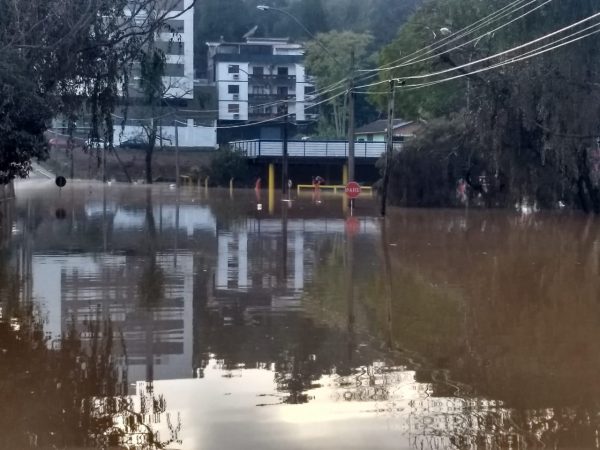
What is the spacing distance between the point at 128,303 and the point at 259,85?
283 ft

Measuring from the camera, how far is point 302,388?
993 centimetres

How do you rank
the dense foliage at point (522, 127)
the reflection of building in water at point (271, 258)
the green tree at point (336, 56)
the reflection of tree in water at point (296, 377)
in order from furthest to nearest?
1. the green tree at point (336, 56)
2. the dense foliage at point (522, 127)
3. the reflection of building in water at point (271, 258)
4. the reflection of tree in water at point (296, 377)

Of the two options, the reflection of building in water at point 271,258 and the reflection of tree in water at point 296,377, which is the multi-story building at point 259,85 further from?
the reflection of tree in water at point 296,377

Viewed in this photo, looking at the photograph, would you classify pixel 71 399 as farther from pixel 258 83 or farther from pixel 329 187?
pixel 258 83

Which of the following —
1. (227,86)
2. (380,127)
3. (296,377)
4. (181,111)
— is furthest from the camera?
(227,86)

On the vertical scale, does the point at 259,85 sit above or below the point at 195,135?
above

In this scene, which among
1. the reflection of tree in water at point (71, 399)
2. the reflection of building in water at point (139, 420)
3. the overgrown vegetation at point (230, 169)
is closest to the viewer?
the reflection of building in water at point (139, 420)

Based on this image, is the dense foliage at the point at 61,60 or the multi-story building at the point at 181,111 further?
the multi-story building at the point at 181,111

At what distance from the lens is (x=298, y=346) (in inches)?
472

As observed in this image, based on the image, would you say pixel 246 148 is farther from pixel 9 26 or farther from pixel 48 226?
pixel 9 26

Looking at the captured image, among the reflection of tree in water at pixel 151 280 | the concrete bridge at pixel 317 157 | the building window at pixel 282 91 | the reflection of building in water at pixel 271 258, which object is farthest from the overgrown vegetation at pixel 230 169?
the reflection of tree in water at pixel 151 280

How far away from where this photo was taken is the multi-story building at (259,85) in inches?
3900

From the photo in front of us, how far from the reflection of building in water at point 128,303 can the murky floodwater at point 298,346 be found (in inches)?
2.0

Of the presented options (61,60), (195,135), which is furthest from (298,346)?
(195,135)
